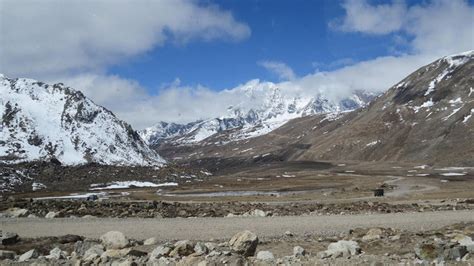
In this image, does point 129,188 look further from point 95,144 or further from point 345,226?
point 345,226

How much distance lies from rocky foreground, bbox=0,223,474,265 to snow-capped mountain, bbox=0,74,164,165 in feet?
429

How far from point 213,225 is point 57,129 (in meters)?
146

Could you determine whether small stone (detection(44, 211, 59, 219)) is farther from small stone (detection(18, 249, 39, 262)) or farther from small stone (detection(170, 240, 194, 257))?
small stone (detection(170, 240, 194, 257))

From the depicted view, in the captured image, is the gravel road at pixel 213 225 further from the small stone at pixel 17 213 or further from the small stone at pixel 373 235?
the small stone at pixel 17 213

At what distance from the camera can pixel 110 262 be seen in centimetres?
1966

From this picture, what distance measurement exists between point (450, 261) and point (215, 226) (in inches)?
954

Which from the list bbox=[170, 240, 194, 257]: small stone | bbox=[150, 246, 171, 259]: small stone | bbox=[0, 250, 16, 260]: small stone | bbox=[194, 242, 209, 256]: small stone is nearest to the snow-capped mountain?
bbox=[0, 250, 16, 260]: small stone

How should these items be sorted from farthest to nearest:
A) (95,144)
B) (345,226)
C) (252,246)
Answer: (95,144) < (345,226) < (252,246)

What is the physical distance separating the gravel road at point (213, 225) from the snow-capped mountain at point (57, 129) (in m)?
112

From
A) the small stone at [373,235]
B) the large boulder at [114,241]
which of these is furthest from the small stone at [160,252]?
the small stone at [373,235]

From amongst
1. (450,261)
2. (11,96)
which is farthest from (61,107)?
(450,261)

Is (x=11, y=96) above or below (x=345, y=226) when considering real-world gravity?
above

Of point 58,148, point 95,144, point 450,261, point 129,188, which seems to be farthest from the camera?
point 95,144

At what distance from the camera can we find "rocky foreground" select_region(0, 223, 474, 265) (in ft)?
57.0
